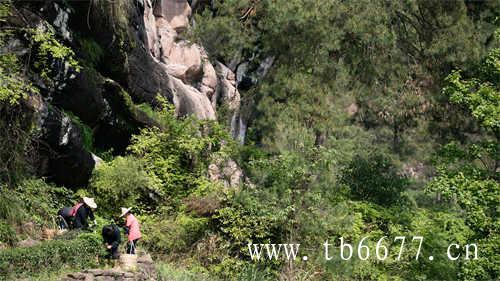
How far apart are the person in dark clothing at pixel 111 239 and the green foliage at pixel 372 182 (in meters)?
12.8

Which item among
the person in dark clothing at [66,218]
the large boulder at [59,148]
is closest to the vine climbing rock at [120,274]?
the person in dark clothing at [66,218]

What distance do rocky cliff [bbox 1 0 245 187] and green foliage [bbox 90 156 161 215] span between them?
488 mm

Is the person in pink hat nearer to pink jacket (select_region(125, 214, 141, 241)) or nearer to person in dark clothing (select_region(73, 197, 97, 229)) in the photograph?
pink jacket (select_region(125, 214, 141, 241))

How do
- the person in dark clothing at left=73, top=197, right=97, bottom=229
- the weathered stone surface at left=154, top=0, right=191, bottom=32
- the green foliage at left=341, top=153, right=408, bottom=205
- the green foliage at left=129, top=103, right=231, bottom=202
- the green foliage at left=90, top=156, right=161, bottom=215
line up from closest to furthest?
the person in dark clothing at left=73, top=197, right=97, bottom=229
the green foliage at left=90, top=156, right=161, bottom=215
the green foliage at left=129, top=103, right=231, bottom=202
the green foliage at left=341, top=153, right=408, bottom=205
the weathered stone surface at left=154, top=0, right=191, bottom=32

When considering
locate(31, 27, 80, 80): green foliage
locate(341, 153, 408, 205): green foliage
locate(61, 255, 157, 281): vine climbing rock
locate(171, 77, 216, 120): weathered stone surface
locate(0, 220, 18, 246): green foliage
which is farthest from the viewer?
locate(171, 77, 216, 120): weathered stone surface

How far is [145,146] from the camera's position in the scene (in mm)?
21031

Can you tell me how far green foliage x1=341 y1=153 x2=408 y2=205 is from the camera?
24.9 m

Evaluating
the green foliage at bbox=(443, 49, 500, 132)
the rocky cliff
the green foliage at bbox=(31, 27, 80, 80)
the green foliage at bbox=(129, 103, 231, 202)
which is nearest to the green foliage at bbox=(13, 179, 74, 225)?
the rocky cliff

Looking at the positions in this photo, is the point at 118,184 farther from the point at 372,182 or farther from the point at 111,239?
the point at 372,182

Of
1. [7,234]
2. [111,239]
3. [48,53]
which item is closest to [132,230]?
[111,239]

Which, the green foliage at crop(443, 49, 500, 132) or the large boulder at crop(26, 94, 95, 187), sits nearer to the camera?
the large boulder at crop(26, 94, 95, 187)

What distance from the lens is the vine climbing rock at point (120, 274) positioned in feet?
39.0

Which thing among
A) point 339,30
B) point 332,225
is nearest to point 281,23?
point 339,30

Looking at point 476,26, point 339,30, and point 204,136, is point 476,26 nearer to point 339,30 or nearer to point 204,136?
point 339,30
